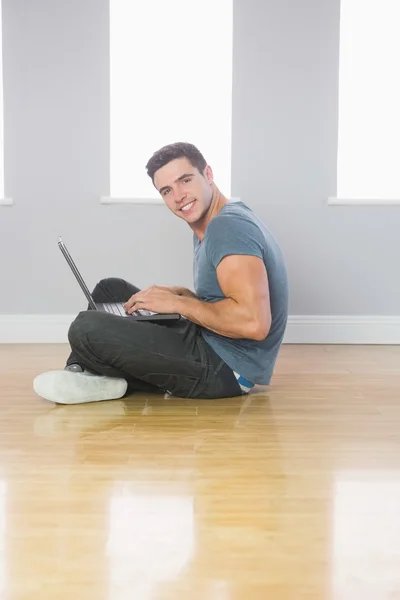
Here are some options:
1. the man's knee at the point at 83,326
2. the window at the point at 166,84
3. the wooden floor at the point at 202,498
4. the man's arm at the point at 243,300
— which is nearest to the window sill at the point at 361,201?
the window at the point at 166,84

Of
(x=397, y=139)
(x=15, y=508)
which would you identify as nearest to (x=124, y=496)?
(x=15, y=508)

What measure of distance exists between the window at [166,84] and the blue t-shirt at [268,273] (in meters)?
1.80

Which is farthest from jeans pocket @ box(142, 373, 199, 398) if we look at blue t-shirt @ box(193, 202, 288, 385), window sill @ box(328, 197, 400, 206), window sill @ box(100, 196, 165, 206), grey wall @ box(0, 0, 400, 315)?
window sill @ box(328, 197, 400, 206)

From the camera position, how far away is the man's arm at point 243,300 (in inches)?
94.9

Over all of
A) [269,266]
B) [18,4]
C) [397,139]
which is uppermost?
[18,4]

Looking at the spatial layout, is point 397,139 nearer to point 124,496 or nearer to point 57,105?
point 57,105

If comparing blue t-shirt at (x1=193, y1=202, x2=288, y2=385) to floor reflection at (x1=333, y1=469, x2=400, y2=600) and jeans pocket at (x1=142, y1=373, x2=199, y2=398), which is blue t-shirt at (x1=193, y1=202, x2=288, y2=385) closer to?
jeans pocket at (x1=142, y1=373, x2=199, y2=398)

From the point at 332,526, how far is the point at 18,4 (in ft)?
11.7

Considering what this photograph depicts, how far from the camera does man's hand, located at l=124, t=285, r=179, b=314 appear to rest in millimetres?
2533

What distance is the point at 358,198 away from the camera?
432cm

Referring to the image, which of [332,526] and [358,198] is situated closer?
[332,526]

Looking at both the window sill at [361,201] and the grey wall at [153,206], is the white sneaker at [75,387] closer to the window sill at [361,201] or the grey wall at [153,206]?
the grey wall at [153,206]

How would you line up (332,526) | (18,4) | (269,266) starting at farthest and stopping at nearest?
(18,4) → (269,266) → (332,526)

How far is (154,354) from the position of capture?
2.55 metres
